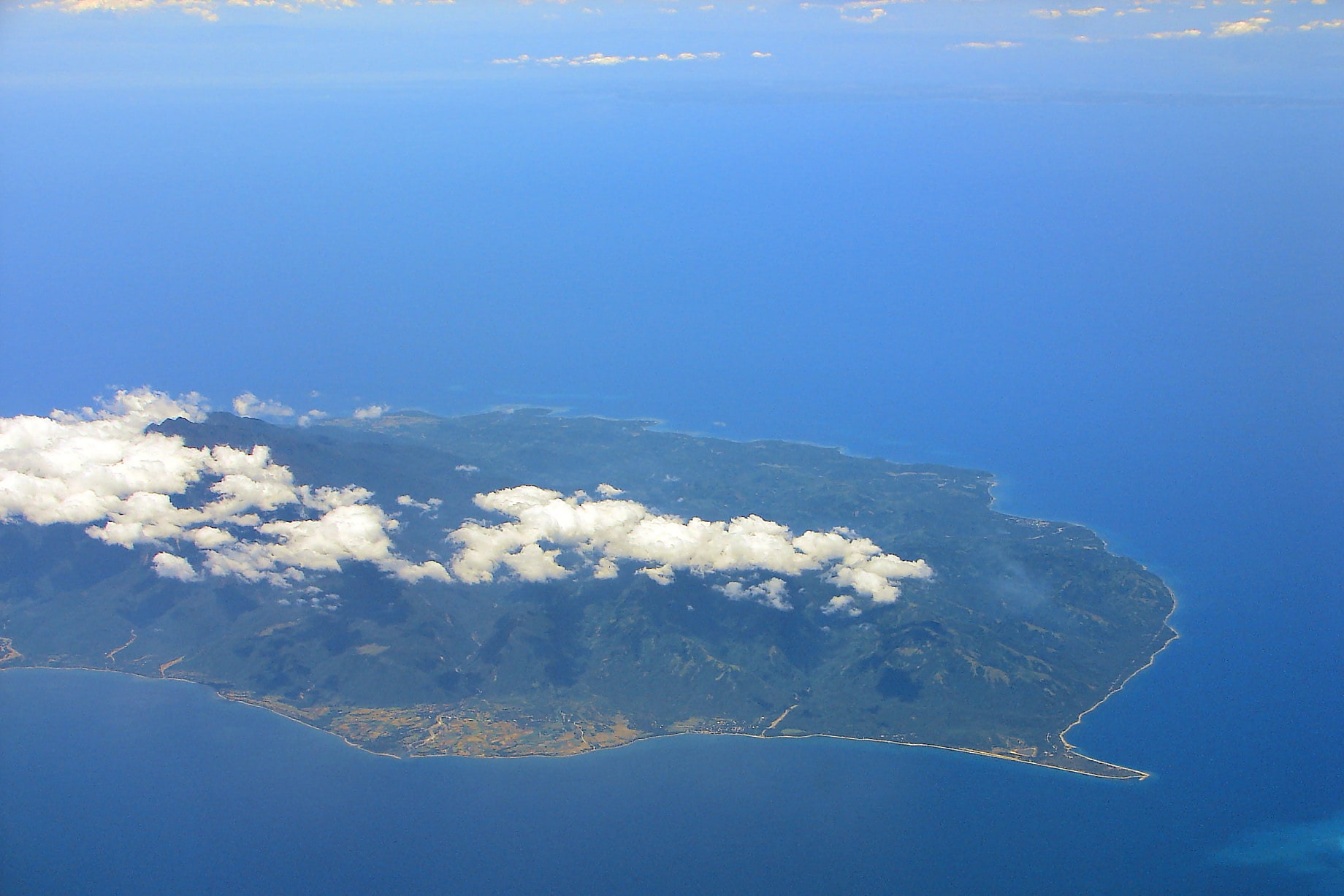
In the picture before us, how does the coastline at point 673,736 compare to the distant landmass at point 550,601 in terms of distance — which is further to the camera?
the distant landmass at point 550,601

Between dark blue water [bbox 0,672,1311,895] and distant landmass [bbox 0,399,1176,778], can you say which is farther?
distant landmass [bbox 0,399,1176,778]

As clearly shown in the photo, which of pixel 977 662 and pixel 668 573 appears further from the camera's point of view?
pixel 668 573

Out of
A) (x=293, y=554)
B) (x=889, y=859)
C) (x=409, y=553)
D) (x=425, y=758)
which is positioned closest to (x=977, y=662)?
(x=889, y=859)

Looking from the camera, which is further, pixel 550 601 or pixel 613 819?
pixel 550 601

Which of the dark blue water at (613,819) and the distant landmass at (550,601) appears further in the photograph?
the distant landmass at (550,601)

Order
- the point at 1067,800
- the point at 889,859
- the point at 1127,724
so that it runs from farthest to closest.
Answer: the point at 1127,724 → the point at 1067,800 → the point at 889,859

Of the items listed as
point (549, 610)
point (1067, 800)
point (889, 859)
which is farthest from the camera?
point (549, 610)

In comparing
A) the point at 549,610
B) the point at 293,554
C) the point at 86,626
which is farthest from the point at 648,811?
the point at 86,626

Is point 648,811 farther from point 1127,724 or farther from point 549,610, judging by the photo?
point 1127,724
